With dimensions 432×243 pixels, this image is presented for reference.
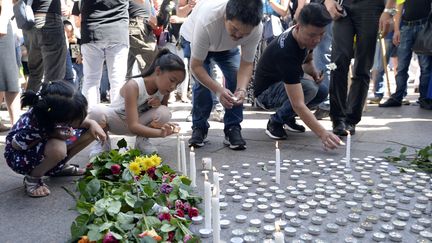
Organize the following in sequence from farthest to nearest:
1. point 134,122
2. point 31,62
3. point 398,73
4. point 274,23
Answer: point 398,73, point 274,23, point 31,62, point 134,122

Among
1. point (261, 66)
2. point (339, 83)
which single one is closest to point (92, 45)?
point (261, 66)

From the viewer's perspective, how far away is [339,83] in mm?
4180

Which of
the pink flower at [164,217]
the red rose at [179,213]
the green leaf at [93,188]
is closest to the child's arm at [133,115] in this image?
the green leaf at [93,188]

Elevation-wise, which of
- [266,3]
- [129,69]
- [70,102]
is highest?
[266,3]

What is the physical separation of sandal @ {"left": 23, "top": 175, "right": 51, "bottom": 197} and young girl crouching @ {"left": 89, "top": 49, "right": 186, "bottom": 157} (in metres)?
0.72

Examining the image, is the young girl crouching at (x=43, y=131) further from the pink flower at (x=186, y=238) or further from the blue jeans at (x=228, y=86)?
the blue jeans at (x=228, y=86)

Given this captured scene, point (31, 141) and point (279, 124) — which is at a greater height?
point (31, 141)

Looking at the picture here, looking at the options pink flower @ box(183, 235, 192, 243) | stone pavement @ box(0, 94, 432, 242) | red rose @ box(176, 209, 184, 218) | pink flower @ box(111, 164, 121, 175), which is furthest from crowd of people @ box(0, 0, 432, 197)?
pink flower @ box(183, 235, 192, 243)

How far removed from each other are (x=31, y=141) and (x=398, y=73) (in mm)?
4936

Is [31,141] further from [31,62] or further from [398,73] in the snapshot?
[398,73]

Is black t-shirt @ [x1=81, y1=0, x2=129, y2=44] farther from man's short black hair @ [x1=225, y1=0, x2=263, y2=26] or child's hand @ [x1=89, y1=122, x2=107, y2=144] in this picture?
man's short black hair @ [x1=225, y1=0, x2=263, y2=26]

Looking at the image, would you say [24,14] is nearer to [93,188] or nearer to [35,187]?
[35,187]

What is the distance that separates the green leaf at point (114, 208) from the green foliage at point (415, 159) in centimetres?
199

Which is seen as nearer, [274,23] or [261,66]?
[261,66]
